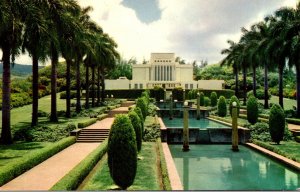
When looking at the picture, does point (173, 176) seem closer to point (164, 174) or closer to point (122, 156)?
point (164, 174)

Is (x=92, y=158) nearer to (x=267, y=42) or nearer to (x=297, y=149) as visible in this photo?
(x=297, y=149)

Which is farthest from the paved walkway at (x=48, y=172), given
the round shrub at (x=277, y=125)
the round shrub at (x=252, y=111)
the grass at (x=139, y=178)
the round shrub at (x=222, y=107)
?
the round shrub at (x=222, y=107)

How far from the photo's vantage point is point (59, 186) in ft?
33.6

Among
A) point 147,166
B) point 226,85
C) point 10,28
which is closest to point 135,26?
point 147,166

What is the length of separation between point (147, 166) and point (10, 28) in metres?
9.45

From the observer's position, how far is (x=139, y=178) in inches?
478

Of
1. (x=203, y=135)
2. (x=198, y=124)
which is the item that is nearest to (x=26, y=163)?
(x=203, y=135)

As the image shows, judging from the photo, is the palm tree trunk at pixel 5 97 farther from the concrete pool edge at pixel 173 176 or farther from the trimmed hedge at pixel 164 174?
the concrete pool edge at pixel 173 176

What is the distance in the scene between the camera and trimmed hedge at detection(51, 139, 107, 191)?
33.9ft

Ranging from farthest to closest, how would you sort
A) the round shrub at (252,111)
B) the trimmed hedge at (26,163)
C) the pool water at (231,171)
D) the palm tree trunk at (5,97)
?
the round shrub at (252,111) → the palm tree trunk at (5,97) → the pool water at (231,171) → the trimmed hedge at (26,163)

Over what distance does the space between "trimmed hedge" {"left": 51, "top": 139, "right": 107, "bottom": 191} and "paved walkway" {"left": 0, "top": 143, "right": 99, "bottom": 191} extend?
0.52 meters

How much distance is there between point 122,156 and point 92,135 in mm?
11949

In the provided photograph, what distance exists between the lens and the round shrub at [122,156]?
33.5 ft

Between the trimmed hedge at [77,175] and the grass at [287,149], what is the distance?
786 cm
